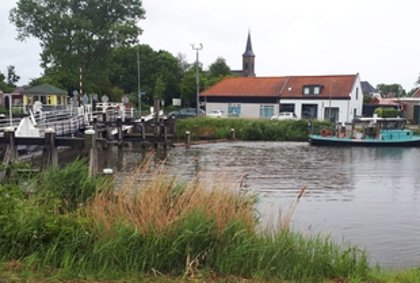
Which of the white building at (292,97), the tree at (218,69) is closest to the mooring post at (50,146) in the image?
the white building at (292,97)

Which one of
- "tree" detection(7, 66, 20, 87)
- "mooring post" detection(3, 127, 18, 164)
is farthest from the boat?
"tree" detection(7, 66, 20, 87)

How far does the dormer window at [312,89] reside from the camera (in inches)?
2377

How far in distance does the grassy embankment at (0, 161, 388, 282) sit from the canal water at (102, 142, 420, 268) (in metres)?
1.07

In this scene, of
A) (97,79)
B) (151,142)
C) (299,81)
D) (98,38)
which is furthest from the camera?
(299,81)

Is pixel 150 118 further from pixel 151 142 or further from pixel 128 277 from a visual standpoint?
pixel 128 277

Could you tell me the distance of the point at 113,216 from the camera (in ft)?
22.8

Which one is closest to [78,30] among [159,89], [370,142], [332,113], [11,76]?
[159,89]

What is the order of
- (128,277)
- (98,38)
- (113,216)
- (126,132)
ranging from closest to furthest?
(128,277) → (113,216) → (126,132) → (98,38)

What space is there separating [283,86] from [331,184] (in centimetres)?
4153

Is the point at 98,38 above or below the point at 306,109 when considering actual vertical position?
above

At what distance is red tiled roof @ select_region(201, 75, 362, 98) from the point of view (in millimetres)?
59812

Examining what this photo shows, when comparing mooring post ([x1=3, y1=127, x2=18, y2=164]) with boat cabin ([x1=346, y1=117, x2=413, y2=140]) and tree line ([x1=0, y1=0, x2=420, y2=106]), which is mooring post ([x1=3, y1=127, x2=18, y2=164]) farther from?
tree line ([x1=0, y1=0, x2=420, y2=106])

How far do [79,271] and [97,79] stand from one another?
54.7 meters

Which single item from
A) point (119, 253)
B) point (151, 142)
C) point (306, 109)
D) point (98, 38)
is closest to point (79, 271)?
point (119, 253)
